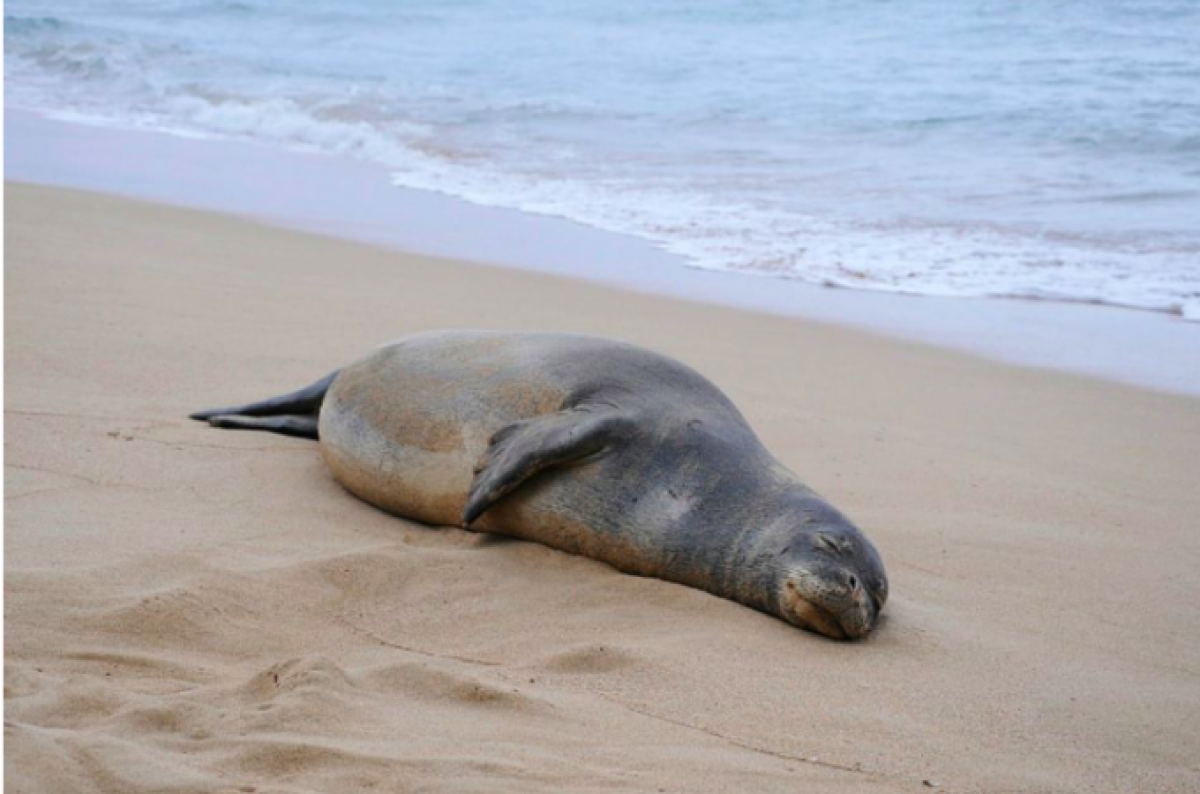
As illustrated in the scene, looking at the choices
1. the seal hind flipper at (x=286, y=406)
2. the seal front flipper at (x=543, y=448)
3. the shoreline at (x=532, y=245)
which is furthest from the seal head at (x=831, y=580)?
the shoreline at (x=532, y=245)

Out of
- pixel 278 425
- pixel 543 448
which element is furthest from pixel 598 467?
pixel 278 425

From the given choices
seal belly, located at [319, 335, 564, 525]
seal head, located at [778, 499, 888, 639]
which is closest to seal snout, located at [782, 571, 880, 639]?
seal head, located at [778, 499, 888, 639]

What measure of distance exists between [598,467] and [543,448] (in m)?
0.17

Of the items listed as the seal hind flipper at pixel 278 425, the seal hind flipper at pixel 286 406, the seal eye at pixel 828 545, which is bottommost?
the seal hind flipper at pixel 278 425

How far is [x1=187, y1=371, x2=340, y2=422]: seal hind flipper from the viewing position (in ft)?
15.8

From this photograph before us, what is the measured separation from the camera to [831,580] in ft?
11.1

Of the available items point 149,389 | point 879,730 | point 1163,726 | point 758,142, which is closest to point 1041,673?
point 1163,726

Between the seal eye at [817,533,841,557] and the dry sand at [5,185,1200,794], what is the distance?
0.22 metres

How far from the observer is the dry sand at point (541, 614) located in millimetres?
2502

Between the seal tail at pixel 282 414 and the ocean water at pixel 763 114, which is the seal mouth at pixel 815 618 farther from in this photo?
the ocean water at pixel 763 114

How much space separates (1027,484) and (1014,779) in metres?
2.45

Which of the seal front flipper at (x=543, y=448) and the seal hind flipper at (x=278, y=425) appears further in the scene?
the seal hind flipper at (x=278, y=425)

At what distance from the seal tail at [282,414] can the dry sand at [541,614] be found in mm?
75

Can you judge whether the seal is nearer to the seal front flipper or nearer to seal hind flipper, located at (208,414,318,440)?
the seal front flipper
